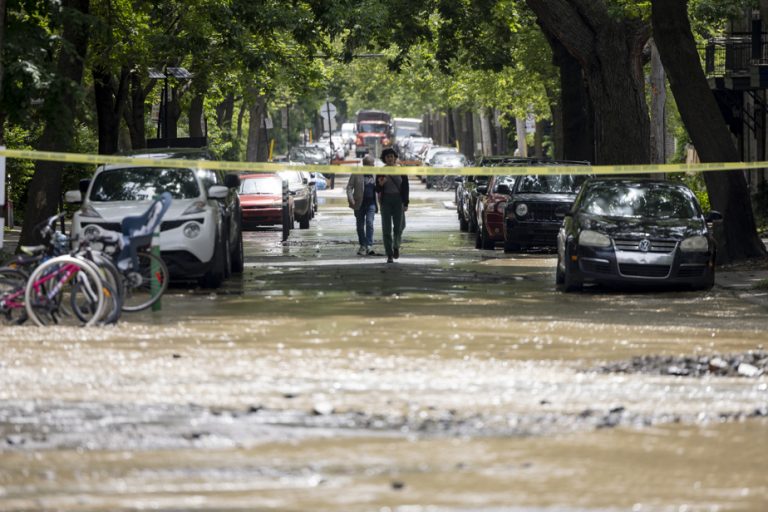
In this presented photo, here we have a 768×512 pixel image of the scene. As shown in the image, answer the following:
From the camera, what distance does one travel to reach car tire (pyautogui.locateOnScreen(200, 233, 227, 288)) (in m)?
20.5

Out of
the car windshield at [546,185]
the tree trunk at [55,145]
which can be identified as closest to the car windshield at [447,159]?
the car windshield at [546,185]

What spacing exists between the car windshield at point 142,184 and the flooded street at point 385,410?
3.01 metres

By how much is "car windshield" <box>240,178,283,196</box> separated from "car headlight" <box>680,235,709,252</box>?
20.0 meters

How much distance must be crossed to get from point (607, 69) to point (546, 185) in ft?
8.48

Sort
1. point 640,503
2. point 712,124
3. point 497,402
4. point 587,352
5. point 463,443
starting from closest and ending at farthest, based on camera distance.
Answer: point 640,503 → point 463,443 → point 497,402 → point 587,352 → point 712,124

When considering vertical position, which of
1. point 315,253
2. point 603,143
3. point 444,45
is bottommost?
point 315,253

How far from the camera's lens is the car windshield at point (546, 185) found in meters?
29.6

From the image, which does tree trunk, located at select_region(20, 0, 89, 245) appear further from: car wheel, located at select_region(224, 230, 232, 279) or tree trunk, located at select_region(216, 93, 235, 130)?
tree trunk, located at select_region(216, 93, 235, 130)

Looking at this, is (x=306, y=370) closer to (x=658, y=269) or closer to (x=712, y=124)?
(x=658, y=269)

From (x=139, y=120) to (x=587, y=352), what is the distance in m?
28.7

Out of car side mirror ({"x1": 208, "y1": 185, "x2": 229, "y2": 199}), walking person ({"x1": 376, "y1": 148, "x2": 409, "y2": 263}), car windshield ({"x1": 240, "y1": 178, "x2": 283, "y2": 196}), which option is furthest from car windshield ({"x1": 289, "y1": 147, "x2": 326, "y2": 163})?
car side mirror ({"x1": 208, "y1": 185, "x2": 229, "y2": 199})

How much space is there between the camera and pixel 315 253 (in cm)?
2938

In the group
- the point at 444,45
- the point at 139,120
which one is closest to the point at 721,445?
the point at 444,45

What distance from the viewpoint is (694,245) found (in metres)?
19.9
